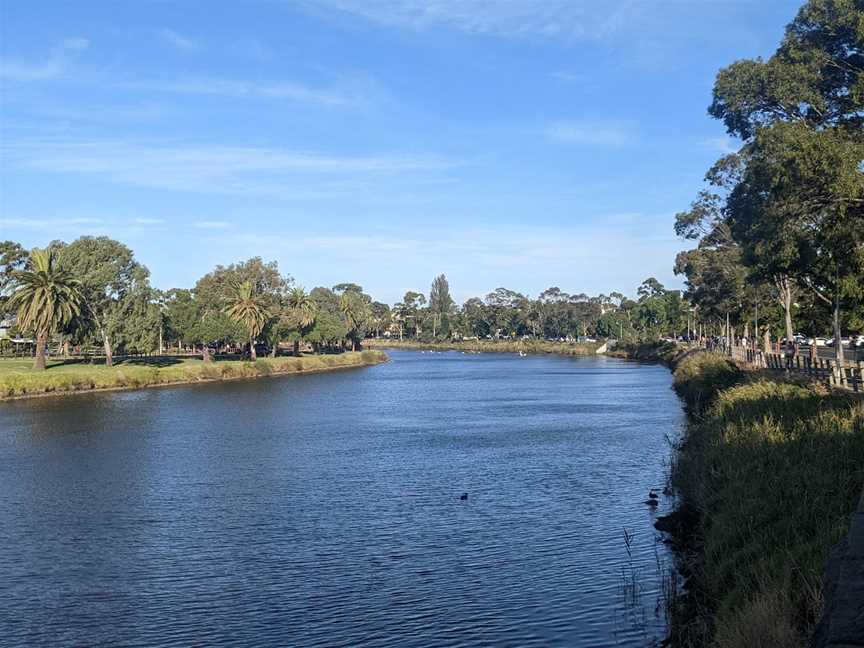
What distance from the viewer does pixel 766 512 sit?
16.9 m

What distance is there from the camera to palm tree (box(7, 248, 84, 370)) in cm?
8369

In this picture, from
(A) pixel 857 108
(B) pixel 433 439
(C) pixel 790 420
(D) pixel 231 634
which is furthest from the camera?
(B) pixel 433 439

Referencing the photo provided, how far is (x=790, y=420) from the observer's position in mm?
25203

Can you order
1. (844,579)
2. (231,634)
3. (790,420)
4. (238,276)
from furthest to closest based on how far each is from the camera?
(238,276)
(790,420)
(231,634)
(844,579)

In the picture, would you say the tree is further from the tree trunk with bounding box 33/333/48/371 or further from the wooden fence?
the wooden fence

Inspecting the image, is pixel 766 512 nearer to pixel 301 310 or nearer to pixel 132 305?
pixel 132 305

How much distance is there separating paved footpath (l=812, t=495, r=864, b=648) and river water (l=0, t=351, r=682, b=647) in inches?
315

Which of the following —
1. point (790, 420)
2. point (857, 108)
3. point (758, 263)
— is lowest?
point (790, 420)

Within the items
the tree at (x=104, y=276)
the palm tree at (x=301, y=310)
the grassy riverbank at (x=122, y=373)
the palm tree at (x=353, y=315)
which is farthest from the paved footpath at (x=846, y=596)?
the palm tree at (x=353, y=315)

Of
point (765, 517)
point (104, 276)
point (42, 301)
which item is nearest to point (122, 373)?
point (42, 301)

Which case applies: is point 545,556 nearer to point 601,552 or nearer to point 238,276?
point 601,552

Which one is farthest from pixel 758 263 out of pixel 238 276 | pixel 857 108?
pixel 238 276

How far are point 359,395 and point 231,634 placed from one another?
63412 millimetres

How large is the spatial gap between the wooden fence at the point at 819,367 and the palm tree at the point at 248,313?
7238 cm
